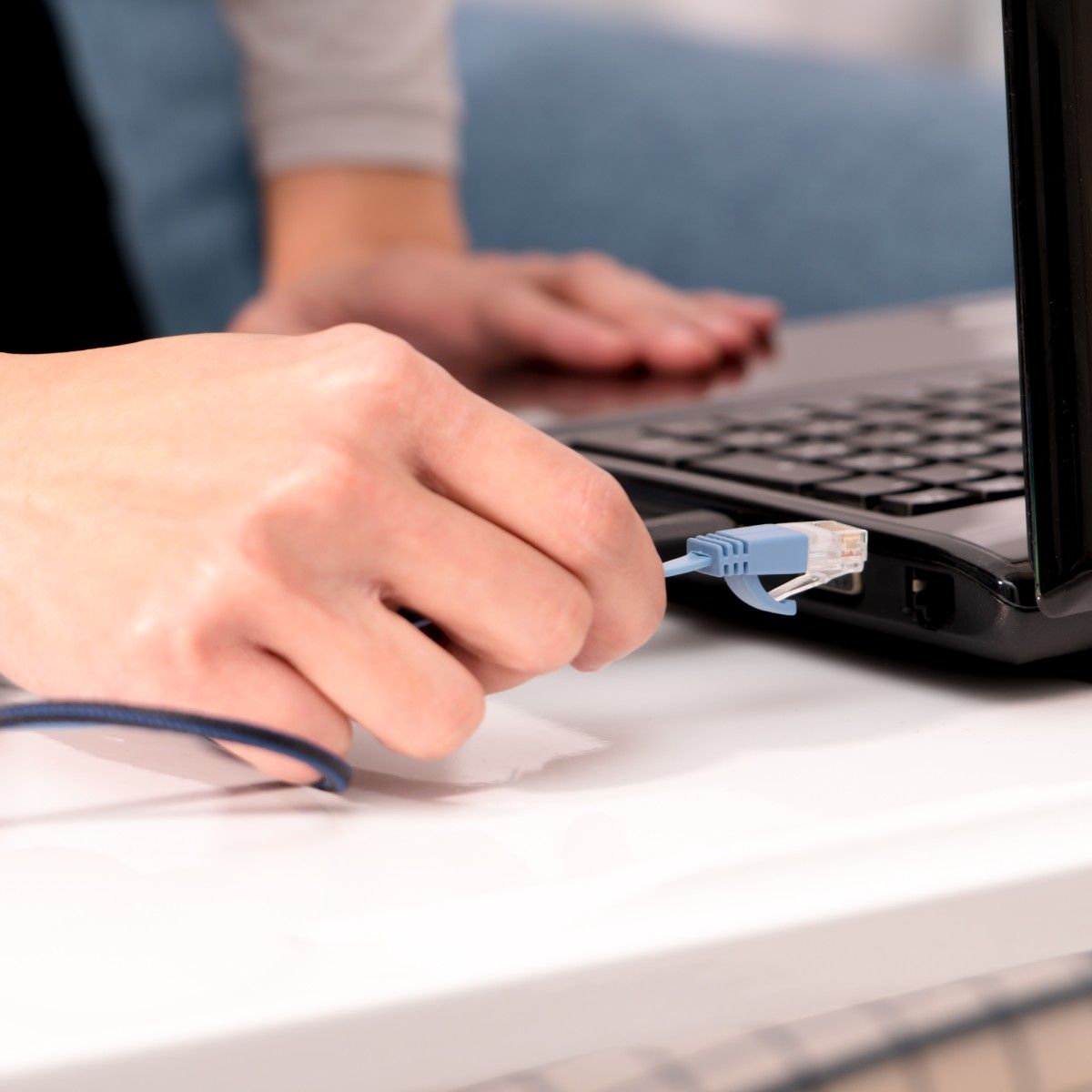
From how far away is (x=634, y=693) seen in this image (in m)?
0.38

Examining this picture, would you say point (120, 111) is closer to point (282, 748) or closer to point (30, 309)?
point (30, 309)

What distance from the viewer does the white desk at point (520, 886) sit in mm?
226

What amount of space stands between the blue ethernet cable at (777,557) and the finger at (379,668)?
0.07m

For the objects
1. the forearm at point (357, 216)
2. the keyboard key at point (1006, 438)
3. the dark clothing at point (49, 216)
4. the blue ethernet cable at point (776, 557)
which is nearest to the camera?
the blue ethernet cable at point (776, 557)

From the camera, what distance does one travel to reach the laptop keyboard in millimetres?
404

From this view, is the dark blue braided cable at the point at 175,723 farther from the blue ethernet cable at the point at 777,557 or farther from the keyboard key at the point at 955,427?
the keyboard key at the point at 955,427

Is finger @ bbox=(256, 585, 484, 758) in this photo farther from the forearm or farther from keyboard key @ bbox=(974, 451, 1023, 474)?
the forearm

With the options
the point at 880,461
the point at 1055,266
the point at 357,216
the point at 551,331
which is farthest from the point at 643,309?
the point at 1055,266

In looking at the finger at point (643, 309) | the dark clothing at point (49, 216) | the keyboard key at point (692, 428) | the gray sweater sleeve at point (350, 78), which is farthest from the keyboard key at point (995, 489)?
the gray sweater sleeve at point (350, 78)

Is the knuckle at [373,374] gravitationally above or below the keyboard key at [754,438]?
above

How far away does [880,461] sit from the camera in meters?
0.44

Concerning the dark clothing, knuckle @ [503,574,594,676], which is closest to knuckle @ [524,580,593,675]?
knuckle @ [503,574,594,676]

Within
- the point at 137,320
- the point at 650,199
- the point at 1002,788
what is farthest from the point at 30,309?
the point at 1002,788

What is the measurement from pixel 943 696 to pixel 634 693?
0.25 feet
